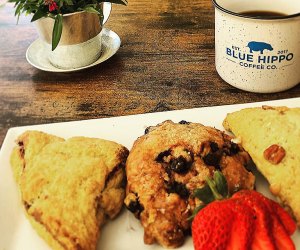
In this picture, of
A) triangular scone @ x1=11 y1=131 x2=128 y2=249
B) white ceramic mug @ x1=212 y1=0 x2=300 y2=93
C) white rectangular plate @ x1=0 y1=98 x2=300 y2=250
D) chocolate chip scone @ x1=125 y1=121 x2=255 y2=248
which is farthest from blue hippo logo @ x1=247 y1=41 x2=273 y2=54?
triangular scone @ x1=11 y1=131 x2=128 y2=249

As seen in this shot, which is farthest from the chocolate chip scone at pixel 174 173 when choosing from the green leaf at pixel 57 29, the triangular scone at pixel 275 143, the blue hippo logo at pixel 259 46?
the green leaf at pixel 57 29

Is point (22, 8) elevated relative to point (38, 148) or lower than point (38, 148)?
elevated

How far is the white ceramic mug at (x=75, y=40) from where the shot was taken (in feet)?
3.99

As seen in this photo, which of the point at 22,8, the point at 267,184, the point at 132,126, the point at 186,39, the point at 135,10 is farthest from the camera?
the point at 135,10

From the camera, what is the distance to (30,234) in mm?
784

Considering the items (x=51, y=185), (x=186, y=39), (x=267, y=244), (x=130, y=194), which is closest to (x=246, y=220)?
(x=267, y=244)

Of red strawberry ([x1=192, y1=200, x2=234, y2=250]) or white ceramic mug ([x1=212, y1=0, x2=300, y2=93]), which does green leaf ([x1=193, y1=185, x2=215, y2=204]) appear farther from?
white ceramic mug ([x1=212, y1=0, x2=300, y2=93])

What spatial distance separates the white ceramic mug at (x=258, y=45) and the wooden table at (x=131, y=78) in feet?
0.18

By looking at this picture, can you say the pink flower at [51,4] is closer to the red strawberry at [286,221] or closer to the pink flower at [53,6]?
the pink flower at [53,6]

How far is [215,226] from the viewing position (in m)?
0.63

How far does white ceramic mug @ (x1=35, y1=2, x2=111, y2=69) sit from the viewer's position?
1217 millimetres

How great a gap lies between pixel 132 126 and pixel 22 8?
0.53 meters

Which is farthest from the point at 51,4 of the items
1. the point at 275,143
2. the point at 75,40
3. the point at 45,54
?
the point at 275,143

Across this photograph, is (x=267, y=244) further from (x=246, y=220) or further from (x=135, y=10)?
(x=135, y=10)
